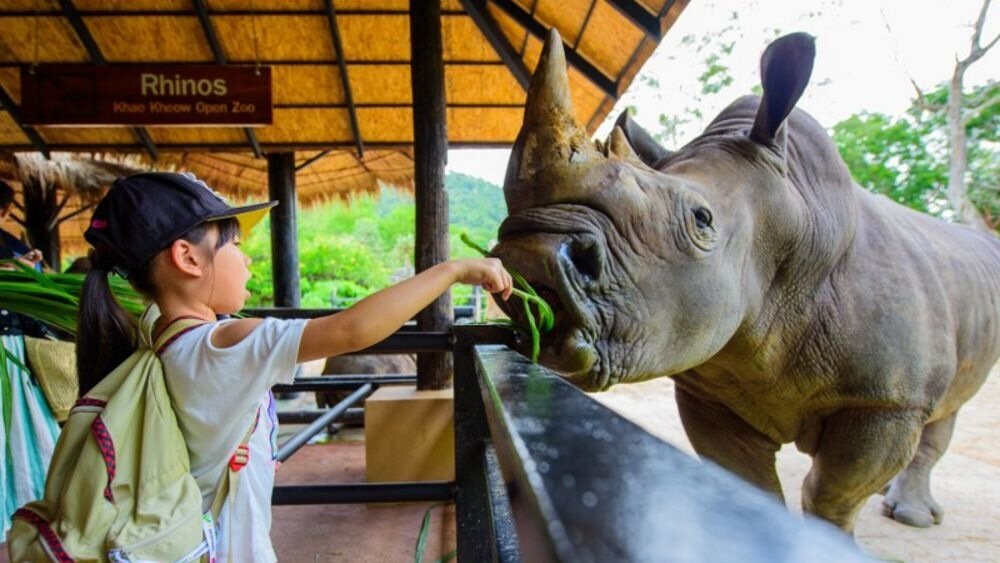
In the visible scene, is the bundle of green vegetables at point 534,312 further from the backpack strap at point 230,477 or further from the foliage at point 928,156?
the foliage at point 928,156

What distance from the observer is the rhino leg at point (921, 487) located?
3.62m

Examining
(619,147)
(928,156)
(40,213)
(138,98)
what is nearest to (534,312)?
(619,147)

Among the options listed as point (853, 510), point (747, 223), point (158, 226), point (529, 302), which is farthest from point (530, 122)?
point (853, 510)

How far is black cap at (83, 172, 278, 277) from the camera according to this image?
1362mm

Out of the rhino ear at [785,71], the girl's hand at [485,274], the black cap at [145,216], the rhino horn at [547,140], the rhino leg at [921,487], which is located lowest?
the rhino leg at [921,487]

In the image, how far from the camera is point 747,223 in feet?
6.19

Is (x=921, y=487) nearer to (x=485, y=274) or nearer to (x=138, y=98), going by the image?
(x=485, y=274)

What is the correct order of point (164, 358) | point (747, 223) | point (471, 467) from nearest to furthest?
point (164, 358) < point (471, 467) < point (747, 223)

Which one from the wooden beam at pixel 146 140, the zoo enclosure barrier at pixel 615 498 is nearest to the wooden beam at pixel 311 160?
the wooden beam at pixel 146 140

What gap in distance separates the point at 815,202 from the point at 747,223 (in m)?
0.34

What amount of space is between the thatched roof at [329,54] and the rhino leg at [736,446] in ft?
9.26

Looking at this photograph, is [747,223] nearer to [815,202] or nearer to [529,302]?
[815,202]

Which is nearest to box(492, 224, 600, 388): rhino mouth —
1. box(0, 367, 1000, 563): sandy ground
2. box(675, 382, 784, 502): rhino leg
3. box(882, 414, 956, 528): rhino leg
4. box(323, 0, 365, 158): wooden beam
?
box(0, 367, 1000, 563): sandy ground

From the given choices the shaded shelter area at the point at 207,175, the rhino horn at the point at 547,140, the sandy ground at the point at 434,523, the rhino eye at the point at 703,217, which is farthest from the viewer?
the shaded shelter area at the point at 207,175
